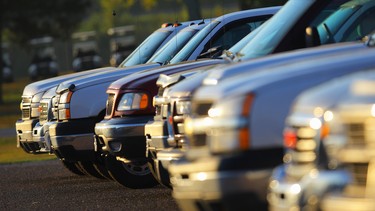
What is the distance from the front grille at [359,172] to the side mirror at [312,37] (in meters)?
4.20

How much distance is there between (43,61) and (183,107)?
7706 cm

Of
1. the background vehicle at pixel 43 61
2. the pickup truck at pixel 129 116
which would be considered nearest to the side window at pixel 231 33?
the pickup truck at pixel 129 116

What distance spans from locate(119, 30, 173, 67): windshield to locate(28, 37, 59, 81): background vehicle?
62.4 metres

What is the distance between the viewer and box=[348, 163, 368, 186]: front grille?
6680mm

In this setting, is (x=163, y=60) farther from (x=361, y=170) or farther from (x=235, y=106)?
(x=361, y=170)

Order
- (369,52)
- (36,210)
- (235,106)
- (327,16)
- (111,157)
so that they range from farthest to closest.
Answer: (111,157)
(36,210)
(327,16)
(369,52)
(235,106)

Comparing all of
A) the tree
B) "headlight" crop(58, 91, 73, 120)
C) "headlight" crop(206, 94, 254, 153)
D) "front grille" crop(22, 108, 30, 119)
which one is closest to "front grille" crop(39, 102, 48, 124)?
"front grille" crop(22, 108, 30, 119)

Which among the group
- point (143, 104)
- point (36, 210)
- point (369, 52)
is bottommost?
point (36, 210)

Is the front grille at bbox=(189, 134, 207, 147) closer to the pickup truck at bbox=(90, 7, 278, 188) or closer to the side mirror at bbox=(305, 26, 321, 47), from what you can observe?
the side mirror at bbox=(305, 26, 321, 47)

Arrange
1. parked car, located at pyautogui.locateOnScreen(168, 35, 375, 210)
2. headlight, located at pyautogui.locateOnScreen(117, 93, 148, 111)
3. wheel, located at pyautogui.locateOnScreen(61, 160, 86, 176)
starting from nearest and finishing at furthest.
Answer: parked car, located at pyautogui.locateOnScreen(168, 35, 375, 210)
headlight, located at pyautogui.locateOnScreen(117, 93, 148, 111)
wheel, located at pyautogui.locateOnScreen(61, 160, 86, 176)

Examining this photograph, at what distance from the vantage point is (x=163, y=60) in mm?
15977

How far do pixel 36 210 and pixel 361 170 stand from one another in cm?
726

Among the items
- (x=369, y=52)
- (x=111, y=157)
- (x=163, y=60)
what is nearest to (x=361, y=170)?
(x=369, y=52)

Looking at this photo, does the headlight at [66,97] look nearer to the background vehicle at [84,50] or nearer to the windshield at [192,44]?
the windshield at [192,44]
